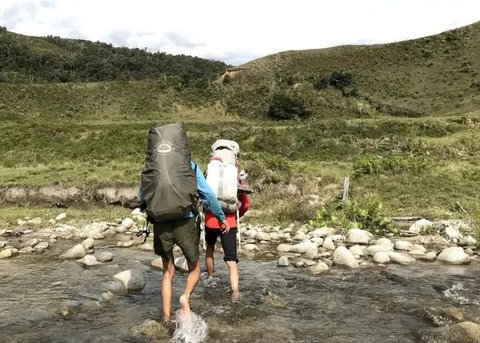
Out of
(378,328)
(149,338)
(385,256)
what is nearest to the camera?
(149,338)

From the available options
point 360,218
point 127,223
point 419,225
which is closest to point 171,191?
point 360,218

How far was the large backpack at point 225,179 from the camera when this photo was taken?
24.4ft

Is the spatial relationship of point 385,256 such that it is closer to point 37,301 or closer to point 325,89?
point 37,301

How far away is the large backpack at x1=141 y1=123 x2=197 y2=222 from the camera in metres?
6.02

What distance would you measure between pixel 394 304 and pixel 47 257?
8.12 meters

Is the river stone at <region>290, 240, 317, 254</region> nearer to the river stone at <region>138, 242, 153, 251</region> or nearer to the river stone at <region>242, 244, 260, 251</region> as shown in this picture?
the river stone at <region>242, 244, 260, 251</region>

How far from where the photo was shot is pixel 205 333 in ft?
21.9

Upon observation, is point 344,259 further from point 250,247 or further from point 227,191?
point 227,191

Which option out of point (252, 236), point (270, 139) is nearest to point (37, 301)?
point (252, 236)

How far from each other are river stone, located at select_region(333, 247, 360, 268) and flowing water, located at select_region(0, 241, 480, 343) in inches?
14.6

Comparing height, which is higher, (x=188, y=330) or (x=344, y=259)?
(x=188, y=330)

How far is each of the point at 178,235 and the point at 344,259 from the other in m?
5.15

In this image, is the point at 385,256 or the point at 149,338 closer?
the point at 149,338

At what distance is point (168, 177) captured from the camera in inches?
238
